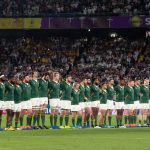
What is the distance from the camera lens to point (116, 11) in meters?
55.6

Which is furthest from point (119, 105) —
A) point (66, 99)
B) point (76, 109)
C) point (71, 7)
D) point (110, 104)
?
point (71, 7)

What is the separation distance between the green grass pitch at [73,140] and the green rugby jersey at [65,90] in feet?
7.44

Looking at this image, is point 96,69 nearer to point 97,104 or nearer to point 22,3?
point 22,3

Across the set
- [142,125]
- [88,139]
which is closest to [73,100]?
[142,125]

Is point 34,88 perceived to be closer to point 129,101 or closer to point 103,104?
point 103,104

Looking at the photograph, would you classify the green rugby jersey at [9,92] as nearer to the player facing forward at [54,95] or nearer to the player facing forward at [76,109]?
the player facing forward at [54,95]

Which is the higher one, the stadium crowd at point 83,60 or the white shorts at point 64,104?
the stadium crowd at point 83,60

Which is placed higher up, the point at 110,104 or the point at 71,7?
the point at 71,7

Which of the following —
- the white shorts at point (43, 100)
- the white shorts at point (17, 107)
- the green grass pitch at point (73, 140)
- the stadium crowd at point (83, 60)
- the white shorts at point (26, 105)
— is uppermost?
the stadium crowd at point (83, 60)

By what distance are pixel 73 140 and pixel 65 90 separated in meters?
7.34

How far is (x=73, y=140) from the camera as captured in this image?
22859mm

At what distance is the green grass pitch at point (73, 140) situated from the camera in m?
20.5

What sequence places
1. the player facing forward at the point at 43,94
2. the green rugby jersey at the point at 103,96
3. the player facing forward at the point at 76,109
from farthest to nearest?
the green rugby jersey at the point at 103,96 → the player facing forward at the point at 76,109 → the player facing forward at the point at 43,94

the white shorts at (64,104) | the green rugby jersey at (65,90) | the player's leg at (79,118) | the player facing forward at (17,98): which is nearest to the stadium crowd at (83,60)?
the player's leg at (79,118)
